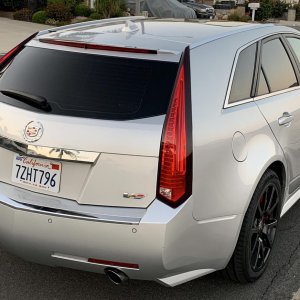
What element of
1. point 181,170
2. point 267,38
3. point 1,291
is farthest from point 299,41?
point 1,291

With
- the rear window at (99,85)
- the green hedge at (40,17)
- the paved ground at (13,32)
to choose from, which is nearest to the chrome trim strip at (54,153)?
the rear window at (99,85)

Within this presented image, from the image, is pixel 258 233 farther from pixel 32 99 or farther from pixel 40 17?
pixel 40 17

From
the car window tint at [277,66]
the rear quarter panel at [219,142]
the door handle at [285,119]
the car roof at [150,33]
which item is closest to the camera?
the rear quarter panel at [219,142]

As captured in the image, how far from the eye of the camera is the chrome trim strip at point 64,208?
2.54 m

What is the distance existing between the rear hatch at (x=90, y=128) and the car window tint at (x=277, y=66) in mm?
1022

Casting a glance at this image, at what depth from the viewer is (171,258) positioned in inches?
101

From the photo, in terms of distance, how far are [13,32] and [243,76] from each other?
17998mm

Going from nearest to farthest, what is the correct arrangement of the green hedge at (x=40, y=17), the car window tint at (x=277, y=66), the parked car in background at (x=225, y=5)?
1. the car window tint at (x=277, y=66)
2. the green hedge at (x=40, y=17)
3. the parked car in background at (x=225, y=5)

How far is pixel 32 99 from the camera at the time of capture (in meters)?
2.80

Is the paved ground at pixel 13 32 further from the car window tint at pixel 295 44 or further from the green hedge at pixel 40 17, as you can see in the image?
the car window tint at pixel 295 44

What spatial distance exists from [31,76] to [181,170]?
111 cm

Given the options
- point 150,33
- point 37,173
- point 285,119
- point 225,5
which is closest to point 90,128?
point 37,173

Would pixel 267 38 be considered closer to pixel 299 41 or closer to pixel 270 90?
pixel 270 90

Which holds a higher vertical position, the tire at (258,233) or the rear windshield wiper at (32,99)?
the rear windshield wiper at (32,99)
